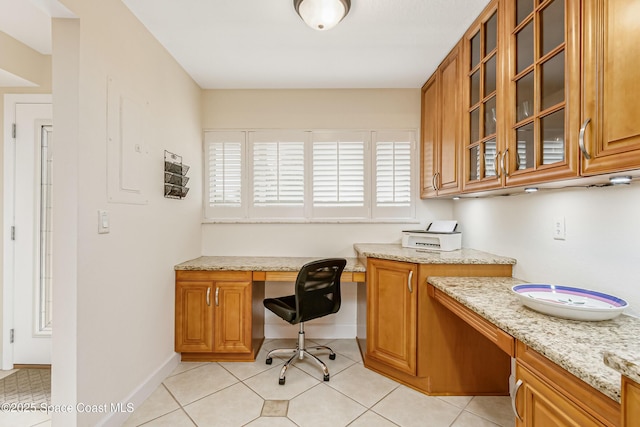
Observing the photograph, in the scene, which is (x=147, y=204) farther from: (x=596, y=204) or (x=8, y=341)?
(x=596, y=204)

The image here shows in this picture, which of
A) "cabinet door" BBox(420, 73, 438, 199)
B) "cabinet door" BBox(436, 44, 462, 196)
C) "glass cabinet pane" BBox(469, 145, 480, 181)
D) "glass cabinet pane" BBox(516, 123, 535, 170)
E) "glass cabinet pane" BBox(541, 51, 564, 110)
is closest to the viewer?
"glass cabinet pane" BBox(541, 51, 564, 110)

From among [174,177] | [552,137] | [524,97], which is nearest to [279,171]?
[174,177]

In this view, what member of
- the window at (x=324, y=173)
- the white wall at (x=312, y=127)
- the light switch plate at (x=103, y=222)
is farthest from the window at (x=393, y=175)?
the light switch plate at (x=103, y=222)

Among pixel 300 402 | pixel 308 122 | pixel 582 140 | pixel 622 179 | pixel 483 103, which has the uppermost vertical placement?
pixel 308 122

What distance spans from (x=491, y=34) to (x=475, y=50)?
18 cm

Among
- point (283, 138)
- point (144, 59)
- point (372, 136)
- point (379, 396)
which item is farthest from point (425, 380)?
point (144, 59)

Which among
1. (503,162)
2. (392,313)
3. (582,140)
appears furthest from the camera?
(392,313)

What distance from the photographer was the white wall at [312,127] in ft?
9.52

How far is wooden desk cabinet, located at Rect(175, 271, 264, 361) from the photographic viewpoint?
7.72ft

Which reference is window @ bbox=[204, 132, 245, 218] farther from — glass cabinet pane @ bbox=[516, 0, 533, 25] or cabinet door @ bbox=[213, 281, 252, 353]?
glass cabinet pane @ bbox=[516, 0, 533, 25]

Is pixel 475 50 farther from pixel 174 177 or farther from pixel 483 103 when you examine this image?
pixel 174 177

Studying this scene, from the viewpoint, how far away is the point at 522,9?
143 centimetres

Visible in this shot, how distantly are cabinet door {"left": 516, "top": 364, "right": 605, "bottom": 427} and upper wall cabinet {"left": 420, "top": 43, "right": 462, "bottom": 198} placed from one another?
1343 millimetres

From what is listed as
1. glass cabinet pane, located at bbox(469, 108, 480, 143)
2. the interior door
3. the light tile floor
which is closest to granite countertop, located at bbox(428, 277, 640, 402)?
the light tile floor
